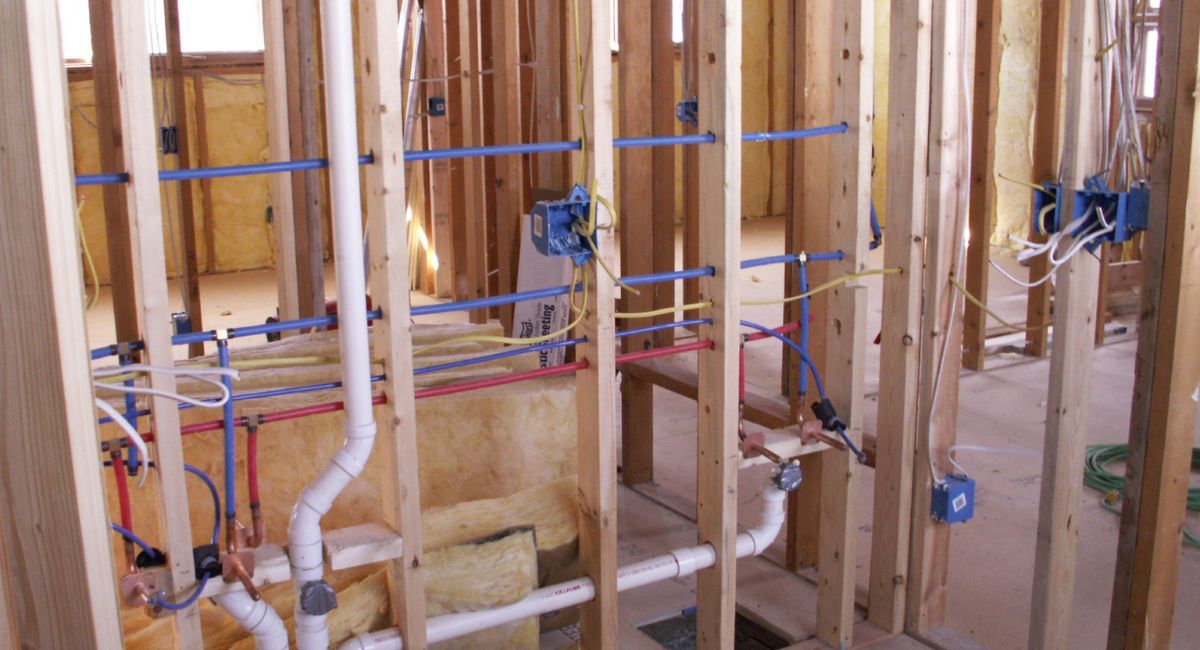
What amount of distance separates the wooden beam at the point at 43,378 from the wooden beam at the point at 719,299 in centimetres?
144

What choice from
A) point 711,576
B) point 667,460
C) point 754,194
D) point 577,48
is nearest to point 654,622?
point 711,576

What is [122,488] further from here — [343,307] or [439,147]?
[439,147]

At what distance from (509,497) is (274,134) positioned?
133 centimetres

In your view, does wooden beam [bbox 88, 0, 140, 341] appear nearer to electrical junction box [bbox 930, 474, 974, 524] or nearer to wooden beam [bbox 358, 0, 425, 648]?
wooden beam [bbox 358, 0, 425, 648]

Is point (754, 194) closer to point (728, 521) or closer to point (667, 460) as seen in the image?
point (667, 460)

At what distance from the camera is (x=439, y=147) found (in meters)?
5.79

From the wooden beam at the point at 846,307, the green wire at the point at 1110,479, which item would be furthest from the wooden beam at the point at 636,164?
the green wire at the point at 1110,479

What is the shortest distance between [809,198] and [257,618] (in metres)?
1.56

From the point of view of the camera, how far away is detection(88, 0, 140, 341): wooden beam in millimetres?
3254

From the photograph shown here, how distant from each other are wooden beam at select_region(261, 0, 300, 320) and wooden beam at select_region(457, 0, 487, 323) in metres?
1.57

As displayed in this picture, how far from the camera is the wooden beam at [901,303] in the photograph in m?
2.41

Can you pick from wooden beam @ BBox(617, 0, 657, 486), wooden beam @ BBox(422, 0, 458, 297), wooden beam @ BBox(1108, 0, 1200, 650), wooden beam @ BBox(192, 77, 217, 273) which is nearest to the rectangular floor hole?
wooden beam @ BBox(1108, 0, 1200, 650)

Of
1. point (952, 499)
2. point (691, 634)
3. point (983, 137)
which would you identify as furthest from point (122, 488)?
point (983, 137)

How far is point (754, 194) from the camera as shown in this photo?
924 cm
